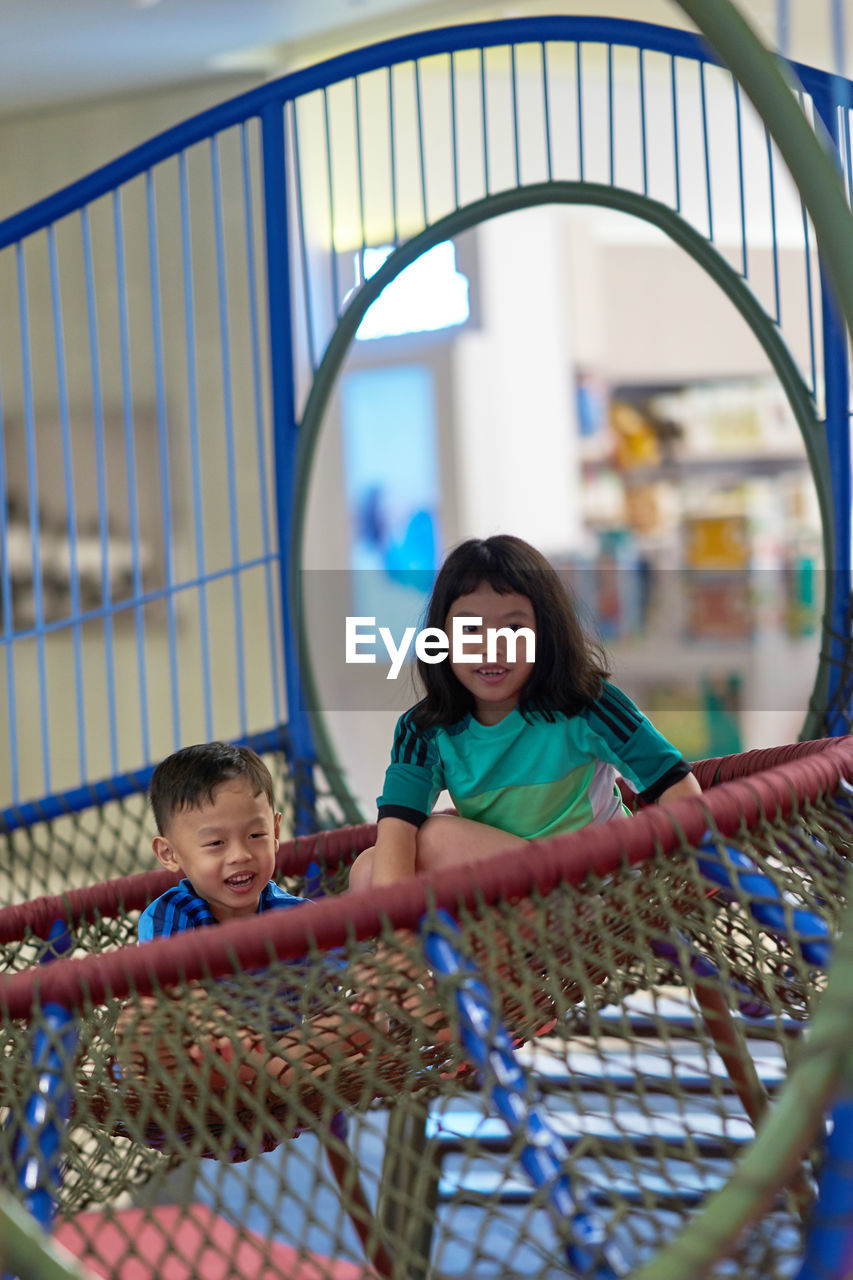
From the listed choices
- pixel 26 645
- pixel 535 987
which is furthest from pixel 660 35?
pixel 26 645

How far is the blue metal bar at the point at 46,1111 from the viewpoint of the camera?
0.88m

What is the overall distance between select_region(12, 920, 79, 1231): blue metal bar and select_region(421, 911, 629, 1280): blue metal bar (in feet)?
0.81

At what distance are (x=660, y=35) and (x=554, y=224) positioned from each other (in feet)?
7.82

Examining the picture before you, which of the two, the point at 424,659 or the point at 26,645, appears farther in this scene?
the point at 26,645

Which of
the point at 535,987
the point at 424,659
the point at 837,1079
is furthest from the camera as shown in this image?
the point at 424,659

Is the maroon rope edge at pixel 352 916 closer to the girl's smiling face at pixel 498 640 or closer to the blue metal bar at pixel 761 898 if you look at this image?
the blue metal bar at pixel 761 898

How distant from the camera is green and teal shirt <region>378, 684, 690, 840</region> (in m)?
1.26

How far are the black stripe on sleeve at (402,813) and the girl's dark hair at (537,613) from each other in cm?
13

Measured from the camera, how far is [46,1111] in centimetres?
89

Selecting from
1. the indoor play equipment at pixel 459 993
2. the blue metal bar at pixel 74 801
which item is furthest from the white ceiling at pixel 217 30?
the blue metal bar at pixel 74 801

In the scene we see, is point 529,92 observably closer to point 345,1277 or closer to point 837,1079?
point 345,1277

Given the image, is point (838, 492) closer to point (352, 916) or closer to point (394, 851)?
point (394, 851)

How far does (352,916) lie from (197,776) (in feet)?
1.22

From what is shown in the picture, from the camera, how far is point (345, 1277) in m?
1.69
